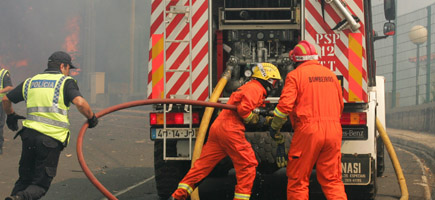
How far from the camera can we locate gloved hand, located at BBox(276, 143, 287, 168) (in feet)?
22.2

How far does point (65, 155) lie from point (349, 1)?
756 cm

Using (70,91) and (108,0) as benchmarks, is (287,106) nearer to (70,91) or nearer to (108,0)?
(70,91)

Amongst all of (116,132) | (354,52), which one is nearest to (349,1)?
(354,52)

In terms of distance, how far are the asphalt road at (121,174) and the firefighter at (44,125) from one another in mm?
1757

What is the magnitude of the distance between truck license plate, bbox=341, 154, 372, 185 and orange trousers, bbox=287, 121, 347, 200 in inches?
41.9

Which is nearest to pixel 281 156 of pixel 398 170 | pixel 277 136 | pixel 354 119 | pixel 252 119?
pixel 277 136

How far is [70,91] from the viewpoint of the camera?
6449 millimetres

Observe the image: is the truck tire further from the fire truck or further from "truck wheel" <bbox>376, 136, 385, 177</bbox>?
"truck wheel" <bbox>376, 136, 385, 177</bbox>

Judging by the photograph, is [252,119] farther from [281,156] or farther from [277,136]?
[281,156]

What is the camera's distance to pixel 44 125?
641 cm

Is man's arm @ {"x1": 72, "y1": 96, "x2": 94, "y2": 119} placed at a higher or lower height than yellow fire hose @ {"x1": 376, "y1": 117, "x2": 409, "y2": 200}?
higher

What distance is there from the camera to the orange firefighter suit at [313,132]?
5.97 meters

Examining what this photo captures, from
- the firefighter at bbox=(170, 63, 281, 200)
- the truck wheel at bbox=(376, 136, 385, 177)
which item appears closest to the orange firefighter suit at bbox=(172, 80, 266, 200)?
the firefighter at bbox=(170, 63, 281, 200)

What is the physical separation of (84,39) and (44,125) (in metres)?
38.0
